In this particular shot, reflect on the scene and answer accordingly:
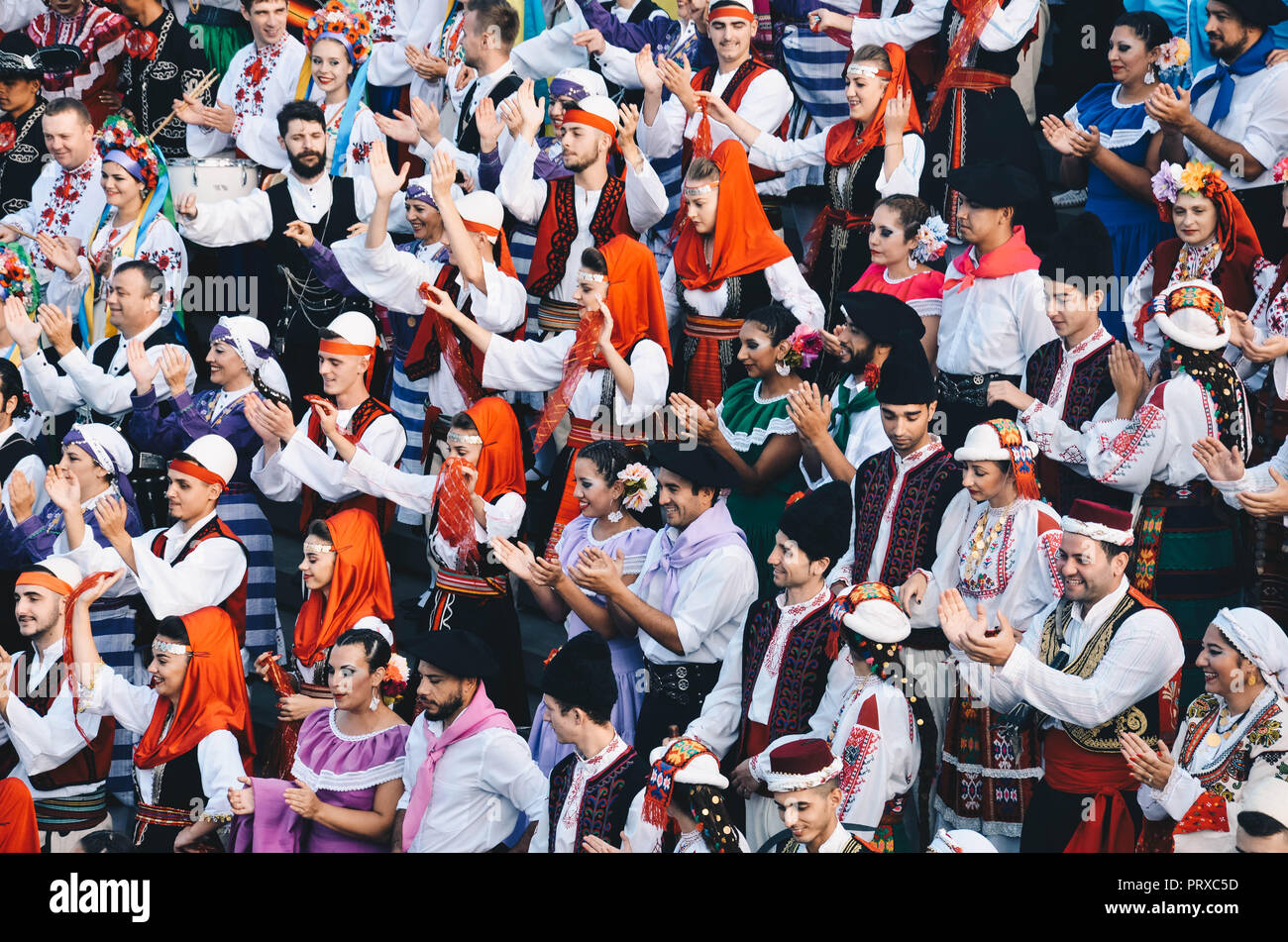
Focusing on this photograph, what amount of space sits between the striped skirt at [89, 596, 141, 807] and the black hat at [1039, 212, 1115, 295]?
165 inches

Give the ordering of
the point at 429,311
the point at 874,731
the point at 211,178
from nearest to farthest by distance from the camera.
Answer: the point at 874,731 < the point at 429,311 < the point at 211,178

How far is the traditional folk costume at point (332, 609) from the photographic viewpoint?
7672 millimetres

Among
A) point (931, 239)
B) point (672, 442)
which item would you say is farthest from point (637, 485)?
point (931, 239)

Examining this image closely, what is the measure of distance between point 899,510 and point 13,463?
4.37m

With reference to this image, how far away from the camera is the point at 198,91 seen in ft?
34.8

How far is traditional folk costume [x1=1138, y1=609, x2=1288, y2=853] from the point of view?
18.6 ft

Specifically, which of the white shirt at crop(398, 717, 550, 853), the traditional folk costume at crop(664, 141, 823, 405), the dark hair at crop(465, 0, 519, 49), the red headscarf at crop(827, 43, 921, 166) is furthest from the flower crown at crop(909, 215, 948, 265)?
the dark hair at crop(465, 0, 519, 49)

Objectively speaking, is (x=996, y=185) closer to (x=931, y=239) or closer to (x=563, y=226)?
(x=931, y=239)

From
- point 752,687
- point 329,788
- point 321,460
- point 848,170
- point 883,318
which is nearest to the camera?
point 752,687

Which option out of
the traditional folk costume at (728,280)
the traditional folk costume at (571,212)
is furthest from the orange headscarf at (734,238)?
the traditional folk costume at (571,212)

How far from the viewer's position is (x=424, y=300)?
8391 mm

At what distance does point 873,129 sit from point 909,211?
704 millimetres

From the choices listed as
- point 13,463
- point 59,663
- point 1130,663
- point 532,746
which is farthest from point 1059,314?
point 13,463

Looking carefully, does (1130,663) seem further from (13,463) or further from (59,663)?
(13,463)
